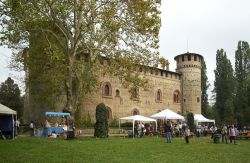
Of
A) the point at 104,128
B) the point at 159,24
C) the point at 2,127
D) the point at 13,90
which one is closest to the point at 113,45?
the point at 159,24

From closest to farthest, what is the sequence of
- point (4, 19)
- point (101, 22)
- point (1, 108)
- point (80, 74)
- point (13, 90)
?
point (1, 108)
point (4, 19)
point (101, 22)
point (80, 74)
point (13, 90)

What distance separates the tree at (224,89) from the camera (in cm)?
4597

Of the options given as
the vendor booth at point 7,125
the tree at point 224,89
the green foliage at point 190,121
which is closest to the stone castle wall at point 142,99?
the tree at point 224,89

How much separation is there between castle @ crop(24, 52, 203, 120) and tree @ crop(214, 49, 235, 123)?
2.50 meters

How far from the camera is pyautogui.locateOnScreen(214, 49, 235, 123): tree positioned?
4597cm

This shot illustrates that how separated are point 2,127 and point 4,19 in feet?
21.4

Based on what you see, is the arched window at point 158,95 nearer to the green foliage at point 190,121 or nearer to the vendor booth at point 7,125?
the green foliage at point 190,121

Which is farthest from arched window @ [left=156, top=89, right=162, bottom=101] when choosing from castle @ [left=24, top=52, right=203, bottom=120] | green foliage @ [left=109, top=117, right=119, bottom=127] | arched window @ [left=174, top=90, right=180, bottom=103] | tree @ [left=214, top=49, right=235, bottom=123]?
green foliage @ [left=109, top=117, right=119, bottom=127]

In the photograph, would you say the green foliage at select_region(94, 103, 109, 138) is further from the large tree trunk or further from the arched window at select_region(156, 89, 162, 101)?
Result: the arched window at select_region(156, 89, 162, 101)

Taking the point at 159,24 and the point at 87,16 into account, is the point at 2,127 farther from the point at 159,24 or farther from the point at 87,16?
the point at 159,24

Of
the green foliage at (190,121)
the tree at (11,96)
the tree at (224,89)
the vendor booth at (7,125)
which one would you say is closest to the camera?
the vendor booth at (7,125)

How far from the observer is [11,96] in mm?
51188

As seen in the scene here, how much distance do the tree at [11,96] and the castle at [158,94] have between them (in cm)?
1668

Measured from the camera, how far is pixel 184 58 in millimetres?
47281
